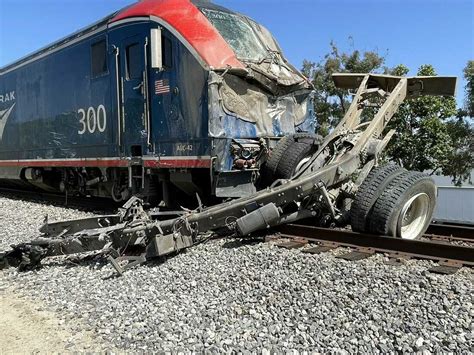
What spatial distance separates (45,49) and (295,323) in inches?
405

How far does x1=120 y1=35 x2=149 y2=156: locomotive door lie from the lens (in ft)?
27.2

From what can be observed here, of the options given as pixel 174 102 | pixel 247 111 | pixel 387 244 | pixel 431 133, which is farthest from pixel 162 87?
pixel 431 133

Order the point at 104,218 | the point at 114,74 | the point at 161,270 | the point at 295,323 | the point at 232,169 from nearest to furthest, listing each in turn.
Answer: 1. the point at 295,323
2. the point at 161,270
3. the point at 104,218
4. the point at 232,169
5. the point at 114,74

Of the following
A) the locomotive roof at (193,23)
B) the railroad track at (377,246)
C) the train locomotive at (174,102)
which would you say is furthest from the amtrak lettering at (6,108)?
the railroad track at (377,246)

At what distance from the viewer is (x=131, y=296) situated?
15.5 feet

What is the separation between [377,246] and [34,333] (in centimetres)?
352

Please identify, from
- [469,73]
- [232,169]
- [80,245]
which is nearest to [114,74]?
[232,169]

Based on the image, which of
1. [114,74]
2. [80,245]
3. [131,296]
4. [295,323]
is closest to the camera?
[295,323]

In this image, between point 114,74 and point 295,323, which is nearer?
point 295,323

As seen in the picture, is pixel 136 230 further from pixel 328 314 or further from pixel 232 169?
pixel 328 314

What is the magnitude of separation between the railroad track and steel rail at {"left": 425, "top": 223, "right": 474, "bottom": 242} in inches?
12.4

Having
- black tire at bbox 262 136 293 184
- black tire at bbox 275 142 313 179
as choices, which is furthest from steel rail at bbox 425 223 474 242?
black tire at bbox 262 136 293 184

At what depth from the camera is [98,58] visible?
9.53 metres

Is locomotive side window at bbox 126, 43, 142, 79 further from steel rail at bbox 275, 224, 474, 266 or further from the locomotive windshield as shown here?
steel rail at bbox 275, 224, 474, 266
